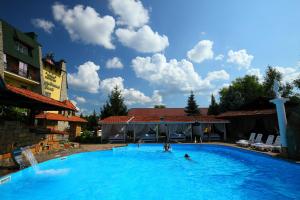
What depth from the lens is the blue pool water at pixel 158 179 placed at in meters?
7.79

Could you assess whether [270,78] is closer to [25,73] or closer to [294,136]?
[294,136]

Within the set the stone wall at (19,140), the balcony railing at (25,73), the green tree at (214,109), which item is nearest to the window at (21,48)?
the balcony railing at (25,73)

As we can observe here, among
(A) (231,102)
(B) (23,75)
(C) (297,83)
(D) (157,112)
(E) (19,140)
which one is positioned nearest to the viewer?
(E) (19,140)

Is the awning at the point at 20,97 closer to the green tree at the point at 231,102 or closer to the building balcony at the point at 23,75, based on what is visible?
the building balcony at the point at 23,75

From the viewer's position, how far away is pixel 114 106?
3528 centimetres

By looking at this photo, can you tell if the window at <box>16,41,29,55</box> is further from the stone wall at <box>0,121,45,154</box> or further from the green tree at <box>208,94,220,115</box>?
the green tree at <box>208,94,220,115</box>

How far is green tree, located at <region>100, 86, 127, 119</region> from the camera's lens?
1379 inches

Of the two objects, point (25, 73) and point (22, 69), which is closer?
point (22, 69)

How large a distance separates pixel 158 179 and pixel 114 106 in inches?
1031

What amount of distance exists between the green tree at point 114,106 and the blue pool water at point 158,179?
66.6 feet

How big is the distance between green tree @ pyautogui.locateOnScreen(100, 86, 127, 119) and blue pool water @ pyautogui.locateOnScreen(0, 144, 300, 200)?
20.3 meters

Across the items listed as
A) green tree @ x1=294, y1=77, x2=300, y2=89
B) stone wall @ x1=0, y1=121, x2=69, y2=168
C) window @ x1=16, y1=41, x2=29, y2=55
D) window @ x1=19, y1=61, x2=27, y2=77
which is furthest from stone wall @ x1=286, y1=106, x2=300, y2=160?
green tree @ x1=294, y1=77, x2=300, y2=89

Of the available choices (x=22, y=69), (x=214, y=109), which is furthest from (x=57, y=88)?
(x=214, y=109)

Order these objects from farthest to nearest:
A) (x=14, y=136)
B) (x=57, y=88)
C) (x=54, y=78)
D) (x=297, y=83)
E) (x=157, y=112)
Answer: (x=157, y=112) → (x=297, y=83) → (x=57, y=88) → (x=54, y=78) → (x=14, y=136)
